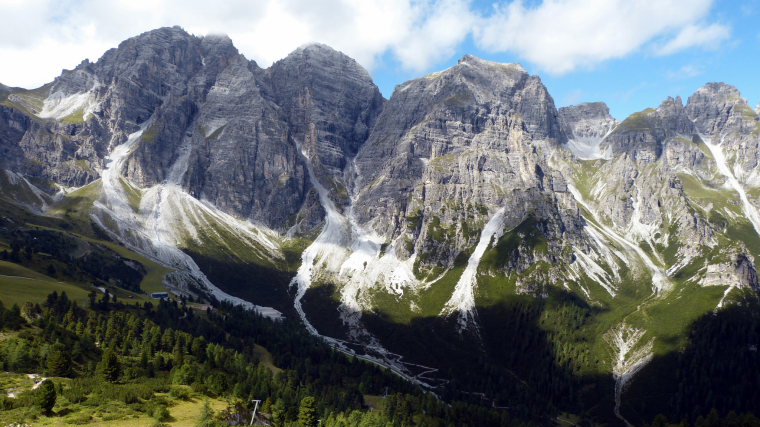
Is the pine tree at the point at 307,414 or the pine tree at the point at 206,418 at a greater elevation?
the pine tree at the point at 206,418

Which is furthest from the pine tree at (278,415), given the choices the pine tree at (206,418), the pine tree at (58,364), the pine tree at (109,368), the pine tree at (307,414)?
the pine tree at (58,364)

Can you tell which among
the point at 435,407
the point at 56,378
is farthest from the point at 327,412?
the point at 56,378

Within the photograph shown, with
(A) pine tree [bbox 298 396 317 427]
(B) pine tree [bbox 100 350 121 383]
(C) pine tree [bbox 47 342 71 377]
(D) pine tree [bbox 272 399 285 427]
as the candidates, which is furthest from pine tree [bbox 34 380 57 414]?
(A) pine tree [bbox 298 396 317 427]

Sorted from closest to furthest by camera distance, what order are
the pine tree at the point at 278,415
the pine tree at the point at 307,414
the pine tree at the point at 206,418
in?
the pine tree at the point at 206,418
the pine tree at the point at 278,415
the pine tree at the point at 307,414

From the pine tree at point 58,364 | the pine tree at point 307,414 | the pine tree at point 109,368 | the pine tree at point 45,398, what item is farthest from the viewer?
the pine tree at point 307,414

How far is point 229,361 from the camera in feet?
465

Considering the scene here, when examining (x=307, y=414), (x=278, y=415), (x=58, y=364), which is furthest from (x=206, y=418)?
(x=58, y=364)

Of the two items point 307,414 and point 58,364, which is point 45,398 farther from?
point 307,414

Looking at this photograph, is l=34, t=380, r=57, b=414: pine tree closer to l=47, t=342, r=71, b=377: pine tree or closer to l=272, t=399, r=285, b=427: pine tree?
l=47, t=342, r=71, b=377: pine tree

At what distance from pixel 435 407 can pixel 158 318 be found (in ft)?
335

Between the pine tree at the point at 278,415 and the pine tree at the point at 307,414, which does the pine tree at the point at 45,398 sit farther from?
the pine tree at the point at 307,414

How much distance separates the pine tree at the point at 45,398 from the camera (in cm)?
7212

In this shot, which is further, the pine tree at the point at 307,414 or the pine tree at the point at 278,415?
the pine tree at the point at 307,414

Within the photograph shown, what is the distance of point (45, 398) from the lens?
72.4m
